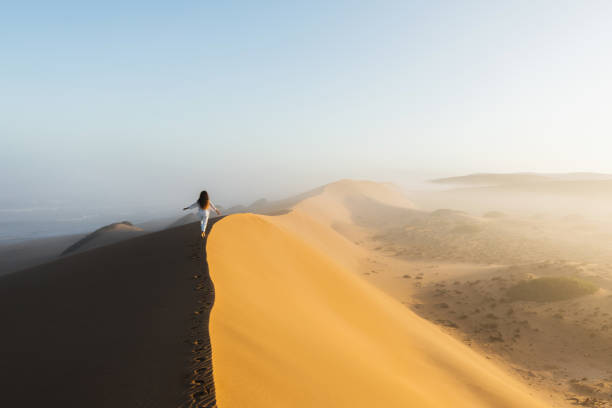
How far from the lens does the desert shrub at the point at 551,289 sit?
1209cm

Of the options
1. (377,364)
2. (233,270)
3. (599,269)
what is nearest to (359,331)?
(377,364)

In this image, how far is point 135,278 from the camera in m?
5.85

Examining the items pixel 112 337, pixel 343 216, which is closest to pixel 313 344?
pixel 112 337

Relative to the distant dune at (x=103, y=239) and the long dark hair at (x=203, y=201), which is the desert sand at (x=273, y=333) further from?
the distant dune at (x=103, y=239)

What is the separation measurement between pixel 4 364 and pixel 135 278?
8.06 ft

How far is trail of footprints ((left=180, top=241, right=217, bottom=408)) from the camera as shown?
2.32 meters

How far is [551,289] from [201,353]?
15.0m

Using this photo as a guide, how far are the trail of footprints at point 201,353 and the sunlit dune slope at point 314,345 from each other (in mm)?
95

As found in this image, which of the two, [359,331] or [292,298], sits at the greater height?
[292,298]

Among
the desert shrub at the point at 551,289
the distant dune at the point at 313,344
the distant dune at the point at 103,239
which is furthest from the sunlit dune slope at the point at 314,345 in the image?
the distant dune at the point at 103,239

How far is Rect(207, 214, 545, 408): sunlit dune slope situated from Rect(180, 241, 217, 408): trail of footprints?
0.09 m

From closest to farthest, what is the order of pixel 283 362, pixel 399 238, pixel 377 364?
1. pixel 283 362
2. pixel 377 364
3. pixel 399 238

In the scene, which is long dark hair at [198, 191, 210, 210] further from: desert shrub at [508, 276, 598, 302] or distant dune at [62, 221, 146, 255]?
distant dune at [62, 221, 146, 255]

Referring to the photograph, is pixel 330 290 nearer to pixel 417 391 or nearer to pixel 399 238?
pixel 417 391
